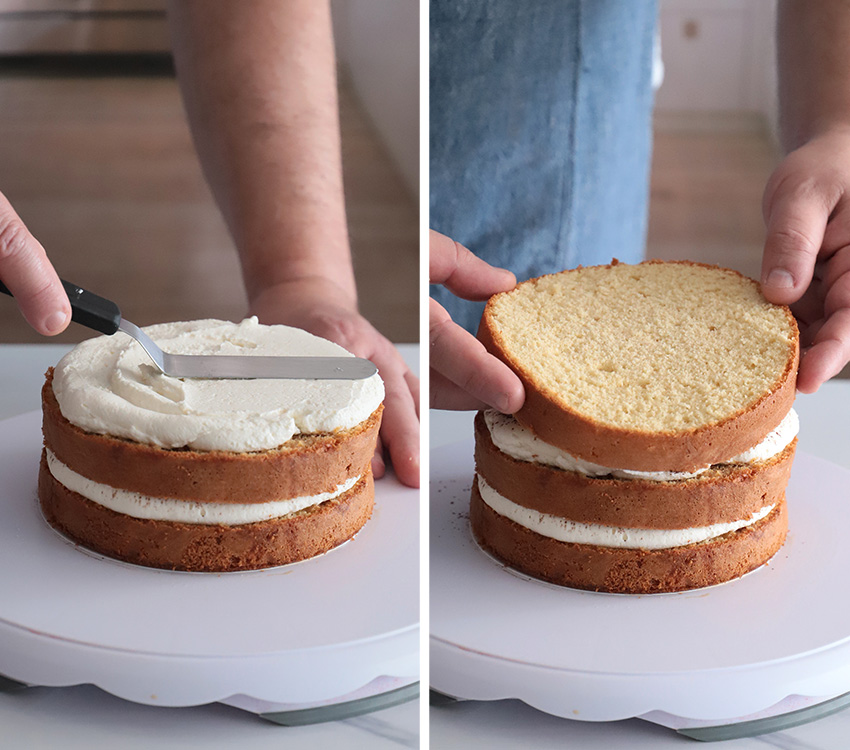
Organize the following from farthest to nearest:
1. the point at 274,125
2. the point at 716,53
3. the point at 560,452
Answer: the point at 716,53, the point at 274,125, the point at 560,452

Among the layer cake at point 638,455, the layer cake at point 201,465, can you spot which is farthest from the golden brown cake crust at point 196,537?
the layer cake at point 638,455

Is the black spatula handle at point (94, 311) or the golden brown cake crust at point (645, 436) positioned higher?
the black spatula handle at point (94, 311)

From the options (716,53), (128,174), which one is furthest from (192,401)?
(716,53)

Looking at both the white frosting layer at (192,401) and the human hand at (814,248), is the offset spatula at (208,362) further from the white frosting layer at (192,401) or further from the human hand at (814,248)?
the human hand at (814,248)

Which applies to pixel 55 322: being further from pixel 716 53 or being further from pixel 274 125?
pixel 716 53

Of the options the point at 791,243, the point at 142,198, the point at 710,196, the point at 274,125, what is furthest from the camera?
the point at 710,196

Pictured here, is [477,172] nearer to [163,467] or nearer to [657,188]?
[163,467]

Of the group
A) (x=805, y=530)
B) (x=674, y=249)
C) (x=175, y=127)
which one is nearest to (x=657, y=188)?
(x=674, y=249)
